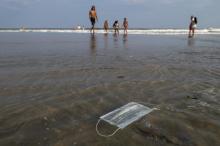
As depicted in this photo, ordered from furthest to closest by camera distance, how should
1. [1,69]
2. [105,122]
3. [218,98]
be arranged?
1. [1,69]
2. [218,98]
3. [105,122]

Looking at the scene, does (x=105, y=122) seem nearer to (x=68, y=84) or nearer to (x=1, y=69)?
(x=68, y=84)

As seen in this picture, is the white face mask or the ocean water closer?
the ocean water

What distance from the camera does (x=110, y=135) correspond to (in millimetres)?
2303

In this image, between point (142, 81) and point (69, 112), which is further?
point (142, 81)

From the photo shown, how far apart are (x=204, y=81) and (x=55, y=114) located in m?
2.69

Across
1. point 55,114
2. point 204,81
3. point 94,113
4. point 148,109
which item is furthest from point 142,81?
point 55,114

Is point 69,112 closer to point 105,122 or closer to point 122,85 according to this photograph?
point 105,122

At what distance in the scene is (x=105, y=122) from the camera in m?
2.56

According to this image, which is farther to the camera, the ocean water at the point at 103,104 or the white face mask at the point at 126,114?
the white face mask at the point at 126,114

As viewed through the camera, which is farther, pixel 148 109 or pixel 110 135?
pixel 148 109

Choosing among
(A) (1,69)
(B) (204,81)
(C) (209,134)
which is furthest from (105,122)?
(A) (1,69)

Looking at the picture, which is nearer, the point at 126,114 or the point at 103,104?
the point at 126,114

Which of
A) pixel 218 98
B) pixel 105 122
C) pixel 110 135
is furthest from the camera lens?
pixel 218 98

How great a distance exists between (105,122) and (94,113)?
0.29 meters
